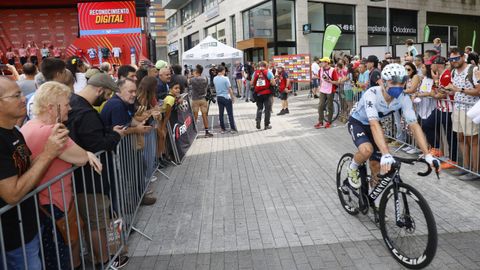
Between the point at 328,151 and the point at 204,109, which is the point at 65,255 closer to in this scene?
the point at 328,151

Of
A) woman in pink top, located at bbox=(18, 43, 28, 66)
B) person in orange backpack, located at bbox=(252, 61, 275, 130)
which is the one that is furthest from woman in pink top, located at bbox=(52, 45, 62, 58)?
person in orange backpack, located at bbox=(252, 61, 275, 130)

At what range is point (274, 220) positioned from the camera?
515cm

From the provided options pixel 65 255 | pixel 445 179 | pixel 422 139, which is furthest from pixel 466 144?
pixel 65 255

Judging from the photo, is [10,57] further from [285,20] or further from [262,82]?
[285,20]

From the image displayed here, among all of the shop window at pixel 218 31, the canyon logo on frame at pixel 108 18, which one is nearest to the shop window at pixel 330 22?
the shop window at pixel 218 31

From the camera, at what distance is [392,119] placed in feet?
30.3

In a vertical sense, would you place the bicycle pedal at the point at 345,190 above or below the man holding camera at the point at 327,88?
below

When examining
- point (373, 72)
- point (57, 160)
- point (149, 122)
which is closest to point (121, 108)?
point (57, 160)

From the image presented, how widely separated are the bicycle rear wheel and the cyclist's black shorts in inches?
15.3

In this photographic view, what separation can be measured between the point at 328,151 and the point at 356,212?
3922mm

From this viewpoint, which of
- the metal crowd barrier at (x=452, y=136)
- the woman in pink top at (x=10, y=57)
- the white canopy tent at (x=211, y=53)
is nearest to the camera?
the metal crowd barrier at (x=452, y=136)

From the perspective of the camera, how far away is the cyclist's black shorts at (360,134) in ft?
15.4

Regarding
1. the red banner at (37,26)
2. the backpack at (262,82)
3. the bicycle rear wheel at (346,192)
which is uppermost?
the red banner at (37,26)

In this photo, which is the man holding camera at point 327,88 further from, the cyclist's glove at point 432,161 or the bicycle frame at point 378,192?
the cyclist's glove at point 432,161
